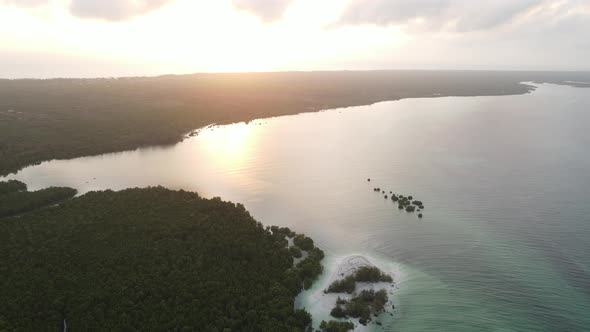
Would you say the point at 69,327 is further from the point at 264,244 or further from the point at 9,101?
the point at 9,101

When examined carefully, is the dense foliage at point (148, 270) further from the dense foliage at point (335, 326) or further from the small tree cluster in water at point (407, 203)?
the small tree cluster in water at point (407, 203)

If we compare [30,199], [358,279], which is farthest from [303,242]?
[30,199]

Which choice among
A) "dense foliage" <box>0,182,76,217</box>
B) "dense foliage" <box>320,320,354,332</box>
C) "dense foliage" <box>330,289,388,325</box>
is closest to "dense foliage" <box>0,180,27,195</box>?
"dense foliage" <box>0,182,76,217</box>

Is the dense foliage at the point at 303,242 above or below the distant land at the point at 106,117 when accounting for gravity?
below

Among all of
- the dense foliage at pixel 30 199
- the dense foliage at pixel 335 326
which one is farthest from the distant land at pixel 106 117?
the dense foliage at pixel 335 326

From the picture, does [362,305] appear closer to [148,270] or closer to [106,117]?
[148,270]

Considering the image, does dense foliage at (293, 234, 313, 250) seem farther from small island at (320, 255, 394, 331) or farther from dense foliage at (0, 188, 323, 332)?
small island at (320, 255, 394, 331)

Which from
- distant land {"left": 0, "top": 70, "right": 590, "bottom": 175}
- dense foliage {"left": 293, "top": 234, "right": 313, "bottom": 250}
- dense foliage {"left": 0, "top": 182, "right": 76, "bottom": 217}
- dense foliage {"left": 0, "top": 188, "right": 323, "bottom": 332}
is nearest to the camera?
dense foliage {"left": 0, "top": 188, "right": 323, "bottom": 332}

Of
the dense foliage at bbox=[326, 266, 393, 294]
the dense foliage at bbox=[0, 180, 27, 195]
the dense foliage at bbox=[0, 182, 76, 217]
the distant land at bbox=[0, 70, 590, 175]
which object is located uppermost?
the distant land at bbox=[0, 70, 590, 175]
